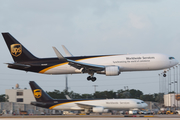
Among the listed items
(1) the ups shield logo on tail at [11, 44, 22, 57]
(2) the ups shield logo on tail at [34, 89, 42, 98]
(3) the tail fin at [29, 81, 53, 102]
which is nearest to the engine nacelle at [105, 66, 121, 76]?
(1) the ups shield logo on tail at [11, 44, 22, 57]

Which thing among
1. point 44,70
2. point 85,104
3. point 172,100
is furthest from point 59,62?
point 172,100

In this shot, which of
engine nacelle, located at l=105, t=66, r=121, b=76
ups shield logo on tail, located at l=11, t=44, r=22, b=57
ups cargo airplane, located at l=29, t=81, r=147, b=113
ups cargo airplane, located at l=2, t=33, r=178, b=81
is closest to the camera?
engine nacelle, located at l=105, t=66, r=121, b=76

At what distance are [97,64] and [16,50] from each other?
16.1 meters

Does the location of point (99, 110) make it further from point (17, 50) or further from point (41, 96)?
point (17, 50)

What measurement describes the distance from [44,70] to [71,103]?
2254 centimetres

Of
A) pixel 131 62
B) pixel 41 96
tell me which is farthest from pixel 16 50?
pixel 131 62

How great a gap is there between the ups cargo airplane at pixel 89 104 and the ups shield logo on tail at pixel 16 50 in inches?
789

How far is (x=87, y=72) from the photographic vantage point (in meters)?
50.2

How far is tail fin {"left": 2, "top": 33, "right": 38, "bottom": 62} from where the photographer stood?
52781 millimetres

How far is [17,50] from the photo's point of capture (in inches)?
2132

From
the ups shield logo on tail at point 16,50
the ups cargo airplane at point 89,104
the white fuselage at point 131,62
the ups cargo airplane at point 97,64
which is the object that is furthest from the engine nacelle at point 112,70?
the ups cargo airplane at point 89,104

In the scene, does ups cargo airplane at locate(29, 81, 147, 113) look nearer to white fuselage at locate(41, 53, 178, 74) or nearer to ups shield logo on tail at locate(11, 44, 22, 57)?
ups shield logo on tail at locate(11, 44, 22, 57)

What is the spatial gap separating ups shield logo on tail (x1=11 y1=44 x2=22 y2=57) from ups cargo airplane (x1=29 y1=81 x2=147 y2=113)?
65.7ft

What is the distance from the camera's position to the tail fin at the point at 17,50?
52781mm
